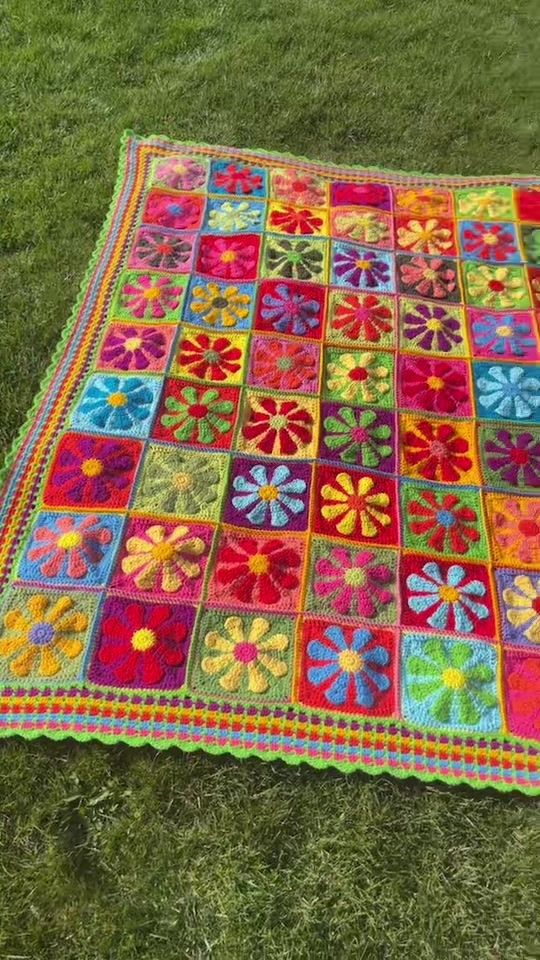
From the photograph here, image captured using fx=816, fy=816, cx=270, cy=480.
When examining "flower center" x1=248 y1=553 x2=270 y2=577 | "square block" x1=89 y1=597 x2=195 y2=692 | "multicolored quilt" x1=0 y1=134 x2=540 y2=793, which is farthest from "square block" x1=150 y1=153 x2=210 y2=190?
"square block" x1=89 y1=597 x2=195 y2=692

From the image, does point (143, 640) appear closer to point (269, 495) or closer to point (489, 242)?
point (269, 495)

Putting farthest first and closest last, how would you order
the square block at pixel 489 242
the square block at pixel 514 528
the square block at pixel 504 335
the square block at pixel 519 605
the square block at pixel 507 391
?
the square block at pixel 489 242, the square block at pixel 504 335, the square block at pixel 507 391, the square block at pixel 514 528, the square block at pixel 519 605

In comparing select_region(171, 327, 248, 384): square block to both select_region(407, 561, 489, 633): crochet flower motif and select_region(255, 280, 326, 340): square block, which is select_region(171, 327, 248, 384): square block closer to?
select_region(255, 280, 326, 340): square block

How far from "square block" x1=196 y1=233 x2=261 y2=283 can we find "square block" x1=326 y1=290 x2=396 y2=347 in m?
0.26

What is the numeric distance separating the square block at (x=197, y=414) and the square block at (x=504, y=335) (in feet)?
2.29

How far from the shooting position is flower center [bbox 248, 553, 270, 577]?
1.71m

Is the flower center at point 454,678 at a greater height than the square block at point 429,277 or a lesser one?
lesser

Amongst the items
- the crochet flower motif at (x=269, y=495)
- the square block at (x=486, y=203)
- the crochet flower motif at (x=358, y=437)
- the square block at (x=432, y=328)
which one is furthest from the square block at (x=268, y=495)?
the square block at (x=486, y=203)

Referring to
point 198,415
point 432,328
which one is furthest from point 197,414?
point 432,328

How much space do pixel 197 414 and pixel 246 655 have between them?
64 centimetres

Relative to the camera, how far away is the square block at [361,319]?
86.1 inches

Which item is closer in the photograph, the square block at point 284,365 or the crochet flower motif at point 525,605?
the crochet flower motif at point 525,605

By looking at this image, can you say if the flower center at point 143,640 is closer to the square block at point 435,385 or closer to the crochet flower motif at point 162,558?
the crochet flower motif at point 162,558

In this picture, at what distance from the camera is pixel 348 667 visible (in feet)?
5.25
